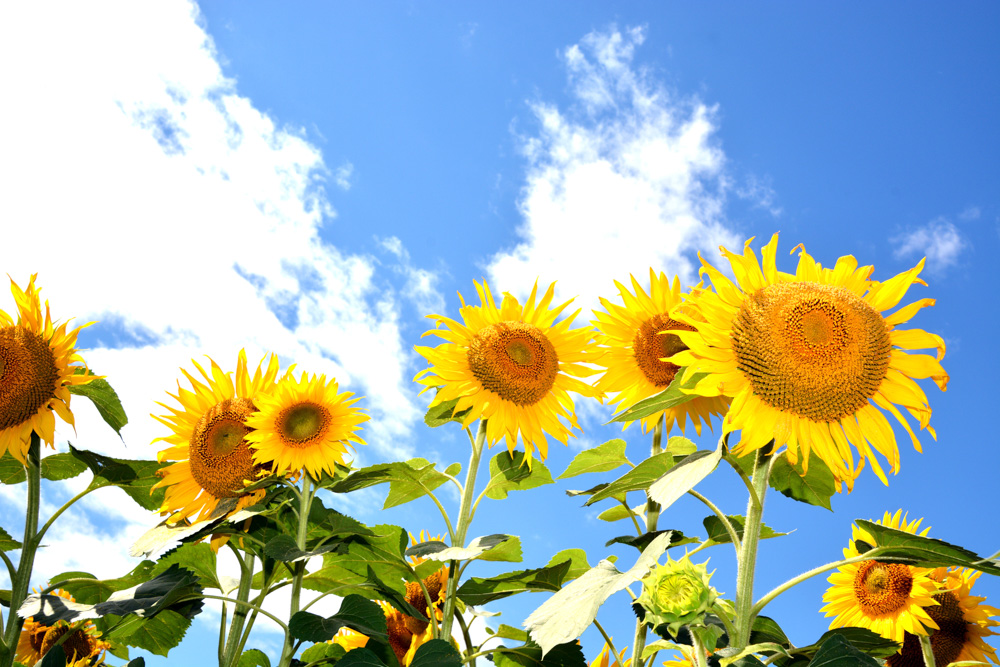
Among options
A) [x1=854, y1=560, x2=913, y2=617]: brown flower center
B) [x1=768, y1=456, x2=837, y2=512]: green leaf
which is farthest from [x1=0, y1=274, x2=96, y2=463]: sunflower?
[x1=854, y1=560, x2=913, y2=617]: brown flower center

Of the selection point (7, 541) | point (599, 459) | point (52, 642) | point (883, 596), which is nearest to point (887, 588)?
point (883, 596)

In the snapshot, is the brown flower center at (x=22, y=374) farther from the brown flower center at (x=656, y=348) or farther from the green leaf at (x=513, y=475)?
the brown flower center at (x=656, y=348)

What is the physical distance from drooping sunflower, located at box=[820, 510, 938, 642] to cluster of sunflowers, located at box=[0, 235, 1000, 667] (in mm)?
12

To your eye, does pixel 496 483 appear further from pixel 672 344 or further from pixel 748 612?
pixel 748 612

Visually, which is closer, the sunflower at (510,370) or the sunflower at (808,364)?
→ the sunflower at (808,364)

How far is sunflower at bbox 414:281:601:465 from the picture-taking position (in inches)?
144

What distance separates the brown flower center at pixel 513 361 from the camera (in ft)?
12.0

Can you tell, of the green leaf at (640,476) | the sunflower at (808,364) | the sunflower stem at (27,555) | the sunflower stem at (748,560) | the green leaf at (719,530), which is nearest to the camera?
the sunflower stem at (748,560)

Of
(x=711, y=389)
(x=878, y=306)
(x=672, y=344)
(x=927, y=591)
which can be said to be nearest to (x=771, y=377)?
(x=711, y=389)

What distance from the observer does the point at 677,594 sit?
1790 mm

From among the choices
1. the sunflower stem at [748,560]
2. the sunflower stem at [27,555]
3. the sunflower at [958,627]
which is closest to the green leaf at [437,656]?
the sunflower stem at [748,560]

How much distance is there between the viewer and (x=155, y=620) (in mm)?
3846

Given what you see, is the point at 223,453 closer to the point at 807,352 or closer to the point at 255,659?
the point at 255,659

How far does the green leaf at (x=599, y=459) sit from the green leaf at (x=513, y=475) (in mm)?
462
